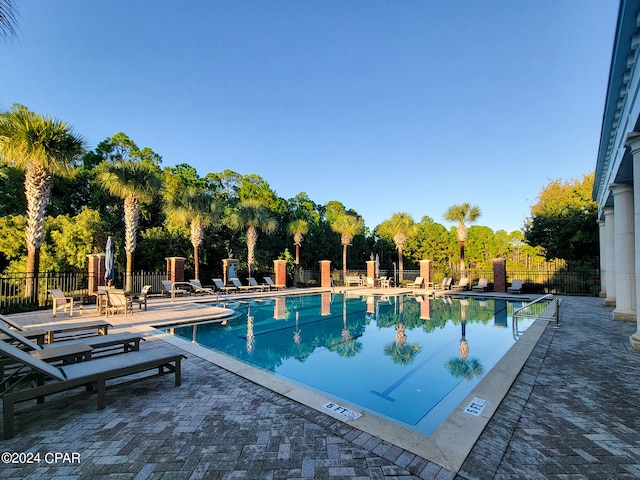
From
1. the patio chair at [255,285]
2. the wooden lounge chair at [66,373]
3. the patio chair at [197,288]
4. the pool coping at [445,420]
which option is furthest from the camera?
the patio chair at [255,285]

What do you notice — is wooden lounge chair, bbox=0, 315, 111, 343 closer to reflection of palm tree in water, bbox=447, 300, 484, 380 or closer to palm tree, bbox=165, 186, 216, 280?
reflection of palm tree in water, bbox=447, 300, 484, 380

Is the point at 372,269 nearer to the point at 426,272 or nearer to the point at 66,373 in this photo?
the point at 426,272

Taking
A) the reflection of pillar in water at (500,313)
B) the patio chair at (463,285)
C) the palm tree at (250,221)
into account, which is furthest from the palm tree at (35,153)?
the patio chair at (463,285)

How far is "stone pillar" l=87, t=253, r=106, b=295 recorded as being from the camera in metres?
12.8

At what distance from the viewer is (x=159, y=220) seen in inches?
860

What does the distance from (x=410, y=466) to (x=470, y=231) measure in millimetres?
34387

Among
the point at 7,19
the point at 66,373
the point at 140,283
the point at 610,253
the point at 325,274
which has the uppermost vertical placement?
the point at 7,19

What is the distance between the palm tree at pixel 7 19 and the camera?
3168mm

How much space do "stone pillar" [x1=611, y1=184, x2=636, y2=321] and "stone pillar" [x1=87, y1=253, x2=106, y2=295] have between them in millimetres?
17859

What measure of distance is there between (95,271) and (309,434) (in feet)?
44.7

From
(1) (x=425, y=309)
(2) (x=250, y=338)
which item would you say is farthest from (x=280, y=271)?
(2) (x=250, y=338)

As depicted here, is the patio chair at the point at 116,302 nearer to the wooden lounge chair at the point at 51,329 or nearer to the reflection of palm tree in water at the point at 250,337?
the wooden lounge chair at the point at 51,329

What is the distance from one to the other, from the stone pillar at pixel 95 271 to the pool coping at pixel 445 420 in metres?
10.2

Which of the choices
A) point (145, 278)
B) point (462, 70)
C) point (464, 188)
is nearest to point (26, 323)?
point (145, 278)
